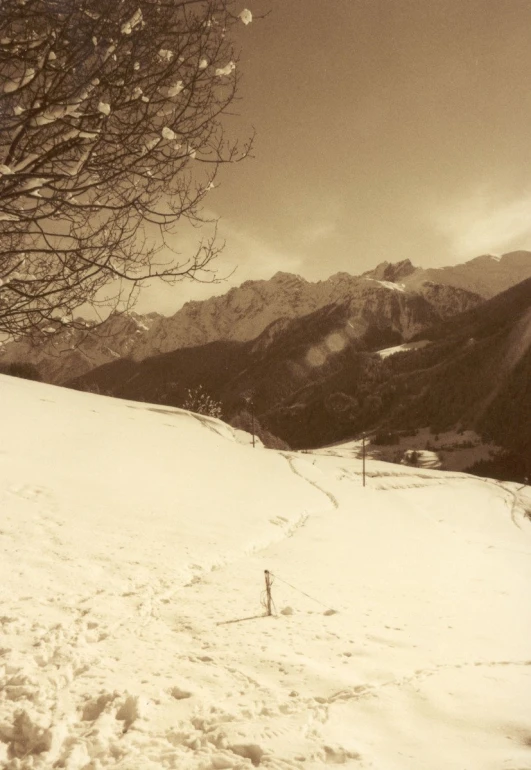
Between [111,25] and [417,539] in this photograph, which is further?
[417,539]

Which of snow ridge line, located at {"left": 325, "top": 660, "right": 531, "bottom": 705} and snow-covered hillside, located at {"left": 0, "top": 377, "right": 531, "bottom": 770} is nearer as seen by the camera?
snow-covered hillside, located at {"left": 0, "top": 377, "right": 531, "bottom": 770}

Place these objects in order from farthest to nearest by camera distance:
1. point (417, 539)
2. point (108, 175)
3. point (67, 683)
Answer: point (417, 539)
point (108, 175)
point (67, 683)

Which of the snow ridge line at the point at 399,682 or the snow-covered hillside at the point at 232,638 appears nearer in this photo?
the snow-covered hillside at the point at 232,638

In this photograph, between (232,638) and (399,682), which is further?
(232,638)

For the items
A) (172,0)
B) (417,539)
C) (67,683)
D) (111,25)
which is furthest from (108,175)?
(417,539)

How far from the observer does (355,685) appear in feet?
14.2

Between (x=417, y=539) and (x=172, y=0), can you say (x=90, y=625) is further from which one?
(x=417, y=539)

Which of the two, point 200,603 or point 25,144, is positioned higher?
point 25,144

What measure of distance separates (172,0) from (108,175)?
1.71 meters

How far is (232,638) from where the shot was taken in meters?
5.54

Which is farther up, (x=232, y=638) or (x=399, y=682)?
(x=399, y=682)

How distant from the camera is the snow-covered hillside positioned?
3279 millimetres

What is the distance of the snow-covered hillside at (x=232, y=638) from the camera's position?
3.28 metres

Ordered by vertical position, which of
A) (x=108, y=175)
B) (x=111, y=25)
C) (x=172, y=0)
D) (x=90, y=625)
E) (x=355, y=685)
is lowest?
(x=90, y=625)
